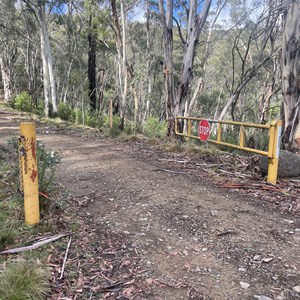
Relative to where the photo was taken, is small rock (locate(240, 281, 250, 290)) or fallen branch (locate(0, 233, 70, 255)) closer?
small rock (locate(240, 281, 250, 290))

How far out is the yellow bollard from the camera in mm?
3143

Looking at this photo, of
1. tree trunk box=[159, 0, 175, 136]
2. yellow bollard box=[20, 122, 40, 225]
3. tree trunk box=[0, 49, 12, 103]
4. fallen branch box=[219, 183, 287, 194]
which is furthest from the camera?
tree trunk box=[0, 49, 12, 103]

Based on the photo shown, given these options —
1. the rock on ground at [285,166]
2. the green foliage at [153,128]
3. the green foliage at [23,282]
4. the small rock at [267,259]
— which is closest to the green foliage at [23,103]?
the green foliage at [153,128]

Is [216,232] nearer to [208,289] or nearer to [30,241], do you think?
[208,289]

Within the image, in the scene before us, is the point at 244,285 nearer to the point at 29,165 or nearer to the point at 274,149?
the point at 29,165

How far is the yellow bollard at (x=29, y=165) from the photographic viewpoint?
10.3 ft

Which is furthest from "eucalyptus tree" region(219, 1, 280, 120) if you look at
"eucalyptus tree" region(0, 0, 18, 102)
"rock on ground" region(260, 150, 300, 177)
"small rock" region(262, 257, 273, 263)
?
"eucalyptus tree" region(0, 0, 18, 102)

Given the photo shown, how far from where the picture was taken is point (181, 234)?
3371mm

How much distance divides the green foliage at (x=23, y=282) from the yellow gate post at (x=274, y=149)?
388 cm

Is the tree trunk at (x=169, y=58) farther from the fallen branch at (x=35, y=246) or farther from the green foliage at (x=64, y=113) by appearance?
the green foliage at (x=64, y=113)

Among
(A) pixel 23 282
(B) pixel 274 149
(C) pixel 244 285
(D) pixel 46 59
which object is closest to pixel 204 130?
(B) pixel 274 149

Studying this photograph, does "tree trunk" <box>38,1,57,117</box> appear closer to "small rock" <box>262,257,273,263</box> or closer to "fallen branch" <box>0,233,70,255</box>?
"fallen branch" <box>0,233,70,255</box>

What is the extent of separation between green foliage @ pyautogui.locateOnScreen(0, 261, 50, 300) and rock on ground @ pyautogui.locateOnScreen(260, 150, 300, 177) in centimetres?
413

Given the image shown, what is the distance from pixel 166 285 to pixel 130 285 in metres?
0.29
